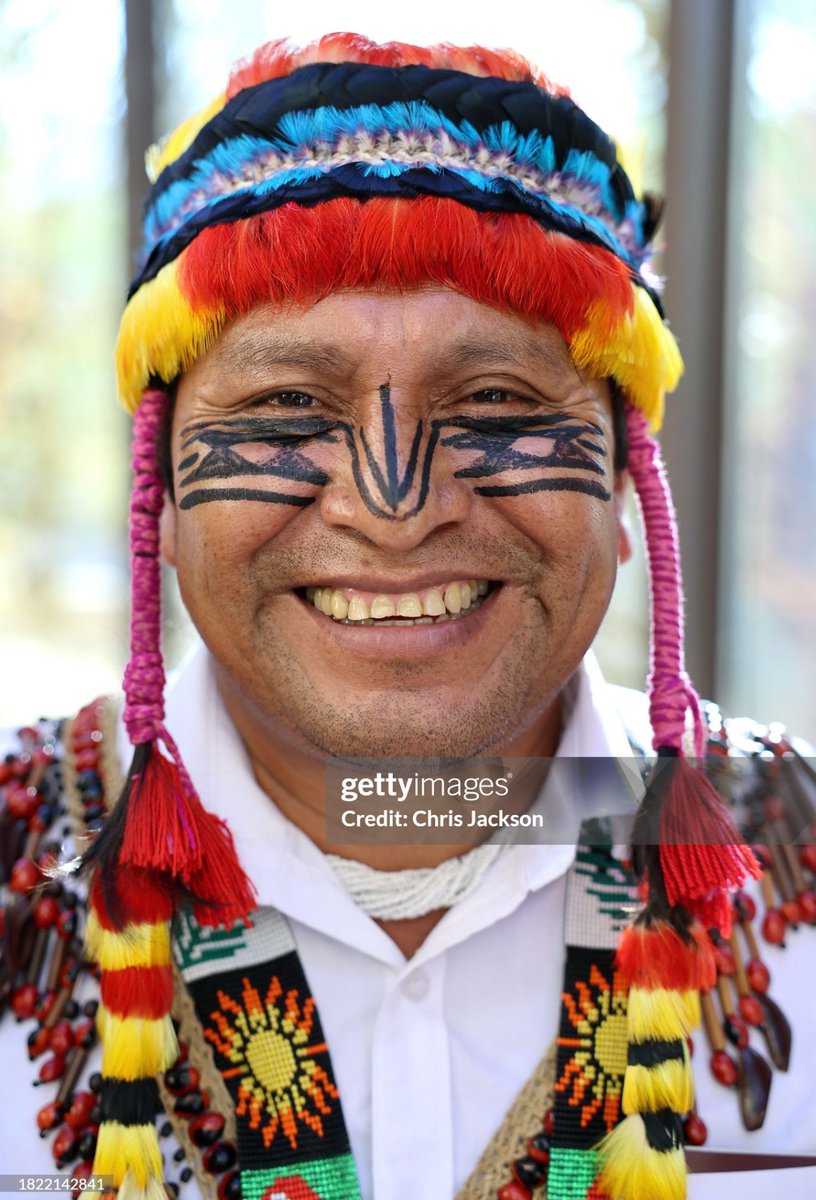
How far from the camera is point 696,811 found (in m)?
1.50

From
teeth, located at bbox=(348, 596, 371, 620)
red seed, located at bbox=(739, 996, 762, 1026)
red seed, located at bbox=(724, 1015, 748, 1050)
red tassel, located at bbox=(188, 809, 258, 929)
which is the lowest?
red seed, located at bbox=(724, 1015, 748, 1050)

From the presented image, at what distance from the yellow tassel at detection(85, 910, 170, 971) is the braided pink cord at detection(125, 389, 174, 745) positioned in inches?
10.9

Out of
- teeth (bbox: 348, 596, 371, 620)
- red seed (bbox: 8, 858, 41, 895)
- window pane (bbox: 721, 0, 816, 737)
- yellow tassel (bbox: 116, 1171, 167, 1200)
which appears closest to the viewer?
yellow tassel (bbox: 116, 1171, 167, 1200)

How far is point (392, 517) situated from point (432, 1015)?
2.16 ft

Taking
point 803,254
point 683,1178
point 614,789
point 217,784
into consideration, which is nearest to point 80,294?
point 803,254

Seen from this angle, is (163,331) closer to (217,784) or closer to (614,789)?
(217,784)

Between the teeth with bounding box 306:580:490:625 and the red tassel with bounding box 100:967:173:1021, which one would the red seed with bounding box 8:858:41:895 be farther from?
the teeth with bounding box 306:580:490:625

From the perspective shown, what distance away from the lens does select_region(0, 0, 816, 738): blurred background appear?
11.4 ft

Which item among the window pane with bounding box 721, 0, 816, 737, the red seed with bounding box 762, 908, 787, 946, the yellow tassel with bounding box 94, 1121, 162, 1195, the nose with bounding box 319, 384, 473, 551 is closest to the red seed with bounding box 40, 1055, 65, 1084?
the yellow tassel with bounding box 94, 1121, 162, 1195

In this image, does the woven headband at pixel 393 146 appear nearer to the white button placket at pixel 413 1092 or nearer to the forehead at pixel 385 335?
the forehead at pixel 385 335

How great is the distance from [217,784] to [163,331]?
65 centimetres

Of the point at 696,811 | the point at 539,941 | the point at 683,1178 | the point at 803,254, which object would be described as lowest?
the point at 683,1178

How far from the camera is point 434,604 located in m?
1.41

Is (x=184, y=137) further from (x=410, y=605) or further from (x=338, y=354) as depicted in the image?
(x=410, y=605)
